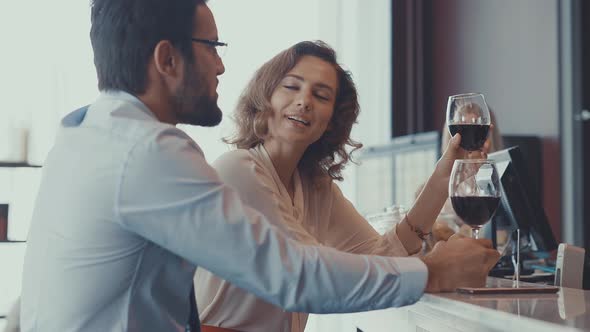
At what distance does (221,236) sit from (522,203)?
1187 millimetres

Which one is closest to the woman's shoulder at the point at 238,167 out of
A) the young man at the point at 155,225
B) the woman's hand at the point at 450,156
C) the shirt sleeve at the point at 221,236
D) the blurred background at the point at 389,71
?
the young man at the point at 155,225

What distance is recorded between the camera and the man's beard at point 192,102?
1.43 m

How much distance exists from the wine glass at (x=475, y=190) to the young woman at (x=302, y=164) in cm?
33

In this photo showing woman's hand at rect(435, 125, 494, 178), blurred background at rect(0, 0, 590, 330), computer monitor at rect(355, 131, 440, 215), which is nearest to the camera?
woman's hand at rect(435, 125, 494, 178)

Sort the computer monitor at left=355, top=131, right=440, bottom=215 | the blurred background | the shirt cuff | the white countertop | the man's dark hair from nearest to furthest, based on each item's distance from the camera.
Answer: the white countertop, the shirt cuff, the man's dark hair, the blurred background, the computer monitor at left=355, top=131, right=440, bottom=215

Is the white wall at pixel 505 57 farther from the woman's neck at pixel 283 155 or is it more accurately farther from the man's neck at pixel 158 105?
the man's neck at pixel 158 105

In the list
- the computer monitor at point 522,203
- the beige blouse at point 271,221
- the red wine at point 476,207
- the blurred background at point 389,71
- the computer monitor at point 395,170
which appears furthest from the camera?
the computer monitor at point 395,170

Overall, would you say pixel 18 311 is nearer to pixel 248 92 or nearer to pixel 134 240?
pixel 134 240

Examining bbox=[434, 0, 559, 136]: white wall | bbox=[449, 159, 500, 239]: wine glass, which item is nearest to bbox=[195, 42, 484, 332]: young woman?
bbox=[449, 159, 500, 239]: wine glass

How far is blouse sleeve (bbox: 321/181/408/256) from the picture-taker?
84.9 inches

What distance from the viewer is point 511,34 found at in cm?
515

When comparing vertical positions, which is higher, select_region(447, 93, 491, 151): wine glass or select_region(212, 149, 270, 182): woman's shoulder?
select_region(447, 93, 491, 151): wine glass

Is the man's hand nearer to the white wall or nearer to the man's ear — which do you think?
the man's ear

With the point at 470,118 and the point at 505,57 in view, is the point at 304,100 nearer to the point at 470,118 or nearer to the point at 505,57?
the point at 470,118
